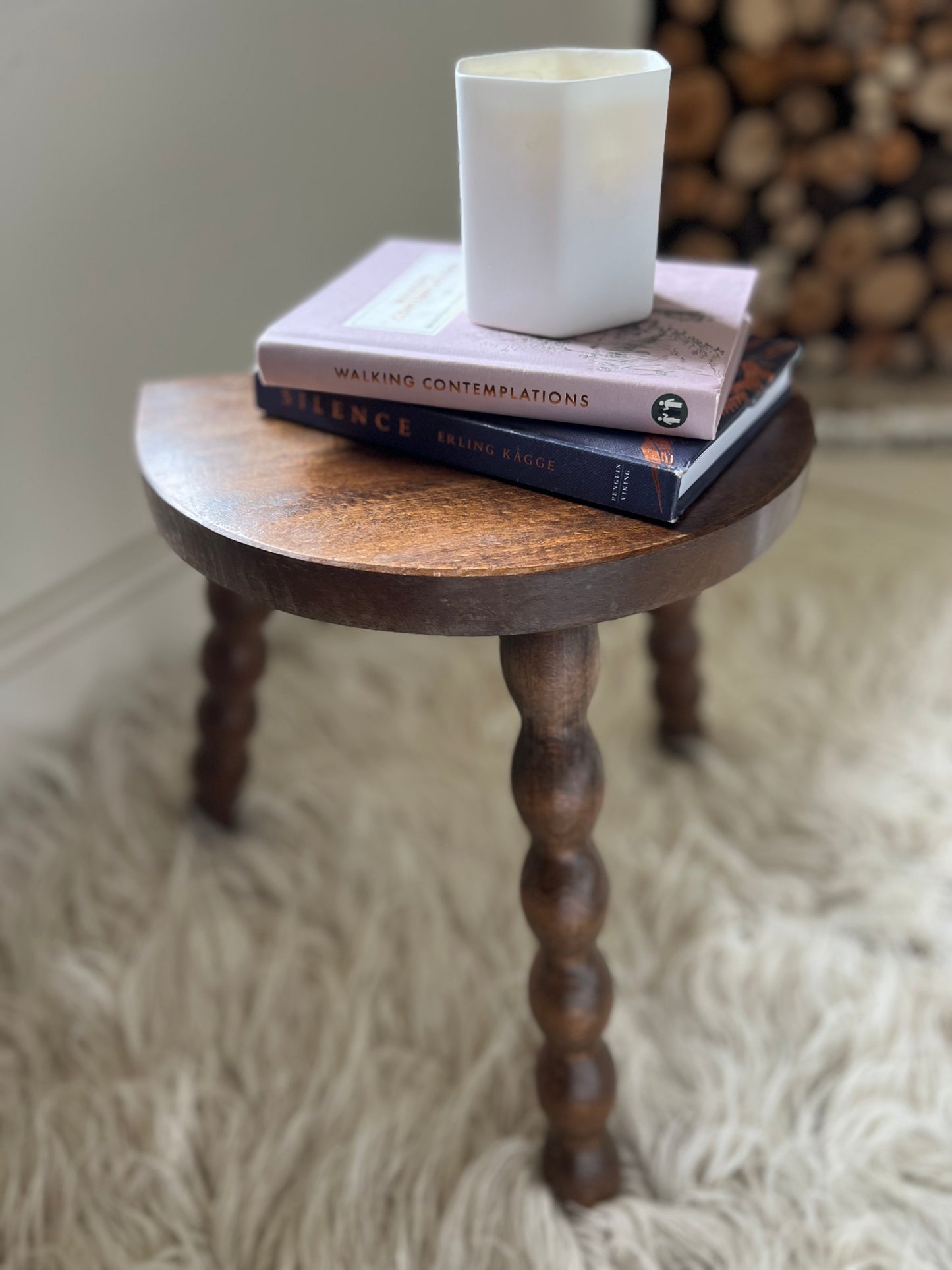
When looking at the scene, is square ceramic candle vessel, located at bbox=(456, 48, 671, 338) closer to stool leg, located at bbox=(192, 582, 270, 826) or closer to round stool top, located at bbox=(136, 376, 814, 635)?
round stool top, located at bbox=(136, 376, 814, 635)

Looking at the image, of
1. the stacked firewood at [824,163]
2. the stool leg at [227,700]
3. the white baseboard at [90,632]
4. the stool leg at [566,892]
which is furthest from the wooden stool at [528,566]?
the stacked firewood at [824,163]

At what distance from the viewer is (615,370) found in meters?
0.48

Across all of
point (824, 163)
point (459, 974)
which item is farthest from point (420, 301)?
point (824, 163)

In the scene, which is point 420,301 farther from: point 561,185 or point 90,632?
point 90,632

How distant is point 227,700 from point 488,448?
325mm

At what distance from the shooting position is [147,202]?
0.81m

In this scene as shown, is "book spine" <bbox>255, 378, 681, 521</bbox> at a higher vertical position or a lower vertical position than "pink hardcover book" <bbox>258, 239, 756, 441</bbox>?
lower

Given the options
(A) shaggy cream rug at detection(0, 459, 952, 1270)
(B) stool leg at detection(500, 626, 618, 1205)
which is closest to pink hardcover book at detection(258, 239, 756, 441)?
(B) stool leg at detection(500, 626, 618, 1205)

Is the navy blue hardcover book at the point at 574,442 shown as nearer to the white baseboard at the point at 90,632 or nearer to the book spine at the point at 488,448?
the book spine at the point at 488,448

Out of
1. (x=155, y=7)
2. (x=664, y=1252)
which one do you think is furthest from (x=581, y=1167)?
(x=155, y=7)

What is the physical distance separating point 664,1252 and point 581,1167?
0.06 m

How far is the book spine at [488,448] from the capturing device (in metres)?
0.47

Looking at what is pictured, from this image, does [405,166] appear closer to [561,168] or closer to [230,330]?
[230,330]

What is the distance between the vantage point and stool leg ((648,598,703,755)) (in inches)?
30.5
